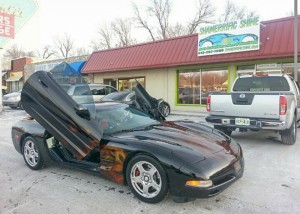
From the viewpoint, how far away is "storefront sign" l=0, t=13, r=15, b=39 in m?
17.7

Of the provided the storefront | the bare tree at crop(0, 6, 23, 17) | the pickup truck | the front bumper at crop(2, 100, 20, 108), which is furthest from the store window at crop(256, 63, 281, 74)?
the bare tree at crop(0, 6, 23, 17)

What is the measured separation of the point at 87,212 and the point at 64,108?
1.53 metres

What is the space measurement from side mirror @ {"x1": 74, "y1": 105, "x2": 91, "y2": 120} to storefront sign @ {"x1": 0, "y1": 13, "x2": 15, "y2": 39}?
55.2ft

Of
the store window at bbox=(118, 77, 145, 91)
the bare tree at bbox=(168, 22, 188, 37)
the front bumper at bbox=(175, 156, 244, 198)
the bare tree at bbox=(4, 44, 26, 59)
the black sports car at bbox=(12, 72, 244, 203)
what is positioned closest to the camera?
the front bumper at bbox=(175, 156, 244, 198)

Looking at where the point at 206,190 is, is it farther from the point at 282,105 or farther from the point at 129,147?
the point at 282,105

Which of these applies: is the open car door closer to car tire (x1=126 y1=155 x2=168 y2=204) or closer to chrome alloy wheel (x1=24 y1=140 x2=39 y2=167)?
chrome alloy wheel (x1=24 y1=140 x2=39 y2=167)

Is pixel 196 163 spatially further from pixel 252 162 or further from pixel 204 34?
pixel 204 34

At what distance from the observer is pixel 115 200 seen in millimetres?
3646

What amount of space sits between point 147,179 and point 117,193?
0.61 metres

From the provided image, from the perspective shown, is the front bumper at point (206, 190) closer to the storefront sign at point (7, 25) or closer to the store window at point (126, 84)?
the store window at point (126, 84)

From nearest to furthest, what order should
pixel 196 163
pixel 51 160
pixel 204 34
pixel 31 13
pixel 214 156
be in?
pixel 196 163
pixel 214 156
pixel 51 160
pixel 204 34
pixel 31 13

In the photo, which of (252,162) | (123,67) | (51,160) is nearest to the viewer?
(51,160)

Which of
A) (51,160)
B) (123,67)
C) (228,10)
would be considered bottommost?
(51,160)

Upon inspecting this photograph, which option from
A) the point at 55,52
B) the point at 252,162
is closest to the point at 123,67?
the point at 252,162
